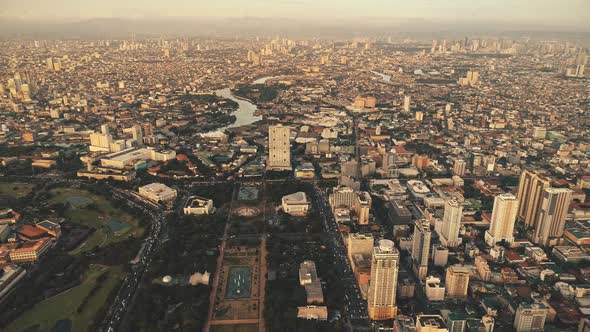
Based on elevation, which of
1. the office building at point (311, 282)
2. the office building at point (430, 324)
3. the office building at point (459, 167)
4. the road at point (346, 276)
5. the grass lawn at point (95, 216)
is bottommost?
the road at point (346, 276)

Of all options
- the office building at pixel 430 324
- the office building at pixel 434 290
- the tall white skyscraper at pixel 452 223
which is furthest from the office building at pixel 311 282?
the tall white skyscraper at pixel 452 223

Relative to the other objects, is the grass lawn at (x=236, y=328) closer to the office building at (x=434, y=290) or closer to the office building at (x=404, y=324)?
the office building at (x=404, y=324)

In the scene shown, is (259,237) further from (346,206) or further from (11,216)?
(11,216)

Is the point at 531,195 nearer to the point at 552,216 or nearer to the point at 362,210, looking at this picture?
the point at 552,216

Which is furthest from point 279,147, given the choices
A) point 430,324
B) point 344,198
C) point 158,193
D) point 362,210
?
point 430,324

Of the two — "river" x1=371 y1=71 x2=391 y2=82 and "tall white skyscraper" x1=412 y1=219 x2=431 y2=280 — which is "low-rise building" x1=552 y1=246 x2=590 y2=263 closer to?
"tall white skyscraper" x1=412 y1=219 x2=431 y2=280

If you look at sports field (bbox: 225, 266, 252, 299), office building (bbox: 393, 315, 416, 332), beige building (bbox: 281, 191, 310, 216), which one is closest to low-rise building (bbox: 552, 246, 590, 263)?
office building (bbox: 393, 315, 416, 332)
